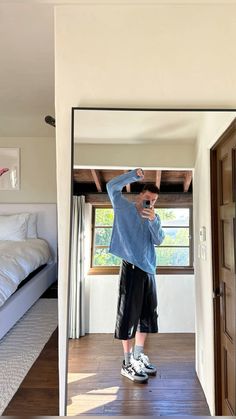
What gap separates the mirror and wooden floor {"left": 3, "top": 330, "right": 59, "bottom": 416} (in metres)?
0.53

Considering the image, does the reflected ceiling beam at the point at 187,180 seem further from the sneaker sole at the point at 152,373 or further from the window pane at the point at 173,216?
the sneaker sole at the point at 152,373

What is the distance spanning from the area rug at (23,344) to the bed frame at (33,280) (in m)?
0.10

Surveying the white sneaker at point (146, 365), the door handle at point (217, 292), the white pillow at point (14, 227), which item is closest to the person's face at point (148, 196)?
the door handle at point (217, 292)

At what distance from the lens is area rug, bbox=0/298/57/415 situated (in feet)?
6.84

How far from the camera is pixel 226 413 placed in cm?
150

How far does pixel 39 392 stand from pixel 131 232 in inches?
50.1

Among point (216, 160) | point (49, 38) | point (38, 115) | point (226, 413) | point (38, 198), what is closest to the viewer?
point (226, 413)

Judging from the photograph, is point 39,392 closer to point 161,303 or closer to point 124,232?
point 161,303

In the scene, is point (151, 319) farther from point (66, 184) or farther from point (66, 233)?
point (66, 184)

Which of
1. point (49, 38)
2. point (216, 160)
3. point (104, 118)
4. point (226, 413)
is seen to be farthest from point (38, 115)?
point (226, 413)

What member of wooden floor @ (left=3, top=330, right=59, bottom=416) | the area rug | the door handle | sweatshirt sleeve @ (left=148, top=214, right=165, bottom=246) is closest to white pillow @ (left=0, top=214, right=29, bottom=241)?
the area rug

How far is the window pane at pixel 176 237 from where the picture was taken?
1562mm

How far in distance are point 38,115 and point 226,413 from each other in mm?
3470

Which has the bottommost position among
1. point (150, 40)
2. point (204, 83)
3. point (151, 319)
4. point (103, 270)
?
point (151, 319)
